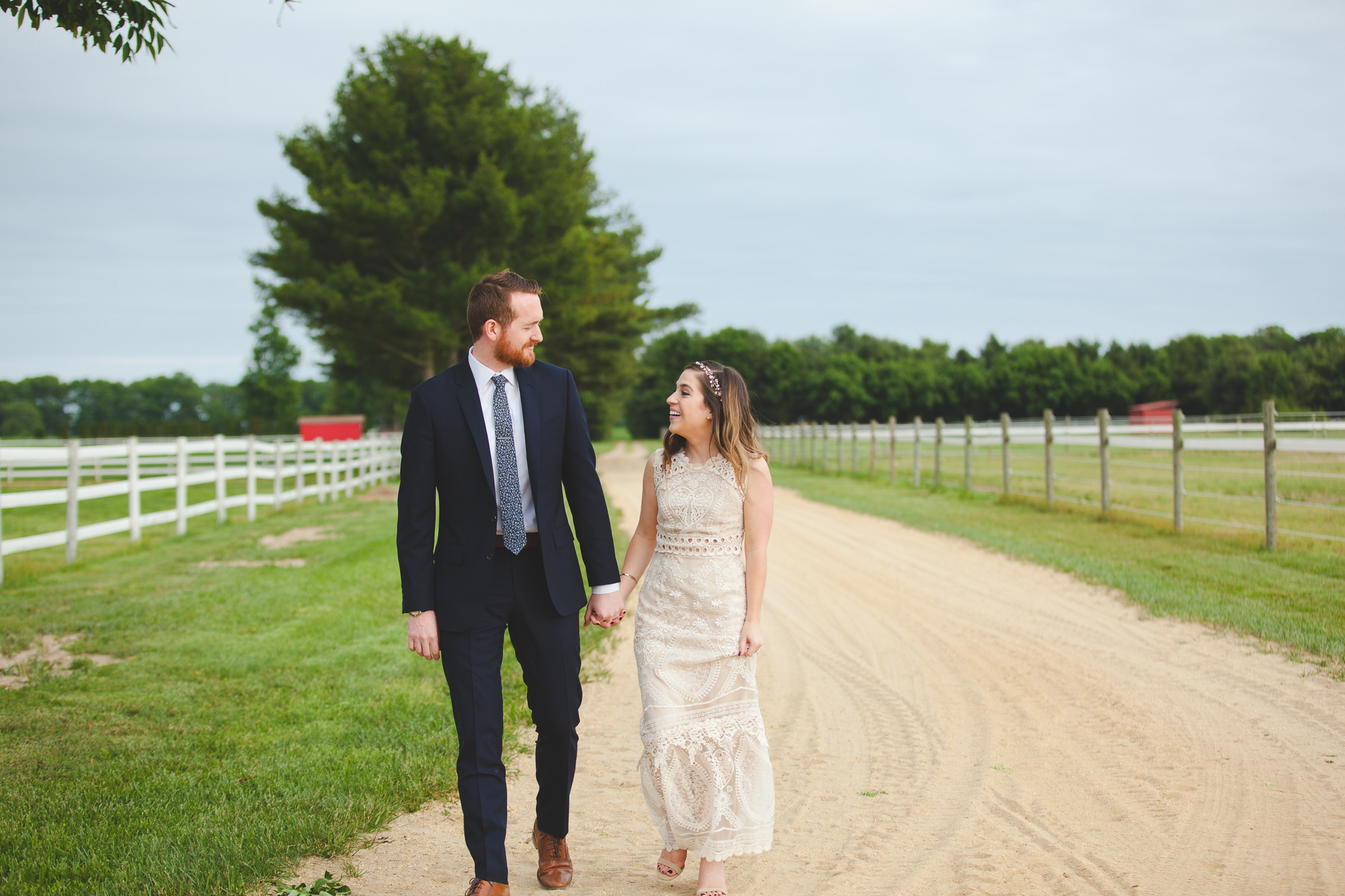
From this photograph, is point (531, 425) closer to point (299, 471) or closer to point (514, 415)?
point (514, 415)

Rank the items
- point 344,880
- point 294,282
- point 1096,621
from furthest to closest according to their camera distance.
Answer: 1. point 294,282
2. point 1096,621
3. point 344,880

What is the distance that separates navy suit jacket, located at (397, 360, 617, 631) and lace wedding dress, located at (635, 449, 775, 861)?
1.00ft

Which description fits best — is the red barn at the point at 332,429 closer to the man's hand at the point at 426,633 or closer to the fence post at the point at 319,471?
the fence post at the point at 319,471

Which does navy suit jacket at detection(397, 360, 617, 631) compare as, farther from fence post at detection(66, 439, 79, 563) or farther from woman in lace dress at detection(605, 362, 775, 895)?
fence post at detection(66, 439, 79, 563)

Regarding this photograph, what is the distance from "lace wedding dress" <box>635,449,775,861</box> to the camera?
10.6 ft

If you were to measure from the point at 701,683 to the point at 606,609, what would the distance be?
1.37 ft

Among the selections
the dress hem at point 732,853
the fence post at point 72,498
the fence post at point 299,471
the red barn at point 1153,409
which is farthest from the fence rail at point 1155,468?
the red barn at point 1153,409

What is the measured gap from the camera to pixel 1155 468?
23.5m

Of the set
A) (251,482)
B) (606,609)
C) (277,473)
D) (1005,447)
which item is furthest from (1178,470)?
(277,473)

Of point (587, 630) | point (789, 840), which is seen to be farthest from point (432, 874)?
point (587, 630)

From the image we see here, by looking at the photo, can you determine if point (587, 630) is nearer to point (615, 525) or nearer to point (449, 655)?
point (449, 655)

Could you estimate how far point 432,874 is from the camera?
11.2 ft

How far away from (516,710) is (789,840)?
2137 mm

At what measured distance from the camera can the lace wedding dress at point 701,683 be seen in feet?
10.6
